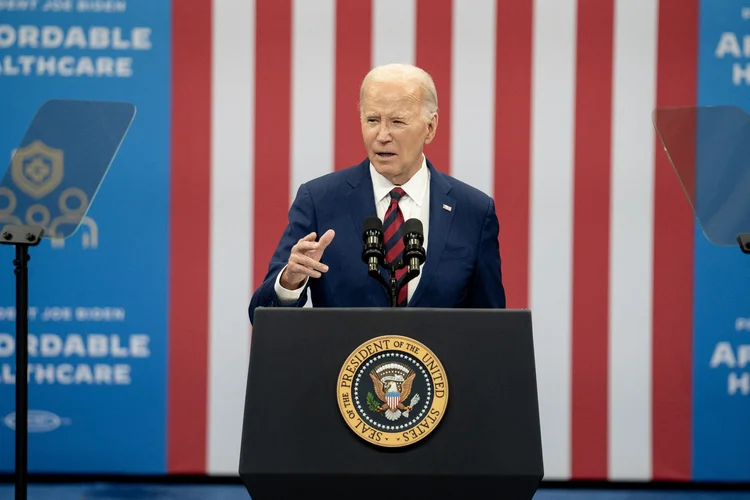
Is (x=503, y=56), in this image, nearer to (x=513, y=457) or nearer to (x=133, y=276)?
(x=133, y=276)

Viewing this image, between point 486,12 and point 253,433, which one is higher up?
point 486,12

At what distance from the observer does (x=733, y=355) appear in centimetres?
380

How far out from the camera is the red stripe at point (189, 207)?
380 centimetres

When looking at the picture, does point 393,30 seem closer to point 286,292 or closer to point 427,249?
point 427,249

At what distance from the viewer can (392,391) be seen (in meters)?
1.58

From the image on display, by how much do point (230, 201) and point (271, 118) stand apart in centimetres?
38

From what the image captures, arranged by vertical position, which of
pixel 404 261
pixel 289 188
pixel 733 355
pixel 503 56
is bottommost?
pixel 733 355

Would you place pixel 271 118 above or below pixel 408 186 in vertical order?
above

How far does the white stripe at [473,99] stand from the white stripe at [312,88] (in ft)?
1.45

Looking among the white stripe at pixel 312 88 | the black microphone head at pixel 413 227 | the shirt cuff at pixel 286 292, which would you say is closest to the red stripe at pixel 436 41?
the white stripe at pixel 312 88

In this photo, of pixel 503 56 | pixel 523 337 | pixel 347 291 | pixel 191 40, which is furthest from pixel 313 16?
pixel 523 337

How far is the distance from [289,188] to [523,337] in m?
Answer: 2.31

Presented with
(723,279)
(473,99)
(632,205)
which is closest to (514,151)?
(473,99)

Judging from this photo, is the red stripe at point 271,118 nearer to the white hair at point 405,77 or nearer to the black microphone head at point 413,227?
the white hair at point 405,77
